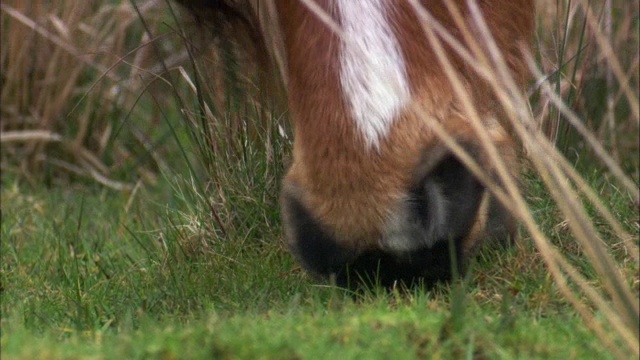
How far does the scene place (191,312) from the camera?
3.40 meters

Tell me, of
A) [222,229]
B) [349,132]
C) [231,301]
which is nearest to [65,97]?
[222,229]

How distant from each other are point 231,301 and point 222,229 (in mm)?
757

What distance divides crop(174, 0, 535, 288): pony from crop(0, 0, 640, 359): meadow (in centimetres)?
16

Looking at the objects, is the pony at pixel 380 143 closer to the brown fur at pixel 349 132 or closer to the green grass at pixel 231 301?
the brown fur at pixel 349 132

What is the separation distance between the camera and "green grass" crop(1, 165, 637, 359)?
257cm

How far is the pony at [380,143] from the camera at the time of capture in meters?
2.65

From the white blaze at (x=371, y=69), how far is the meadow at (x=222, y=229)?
341 mm

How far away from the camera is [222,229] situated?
14.0 feet

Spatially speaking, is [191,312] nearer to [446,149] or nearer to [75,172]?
[446,149]

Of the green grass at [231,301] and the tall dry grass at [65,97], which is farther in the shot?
the tall dry grass at [65,97]

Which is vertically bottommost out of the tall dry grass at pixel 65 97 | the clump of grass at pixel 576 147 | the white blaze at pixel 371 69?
the tall dry grass at pixel 65 97

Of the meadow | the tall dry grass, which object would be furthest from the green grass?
the tall dry grass

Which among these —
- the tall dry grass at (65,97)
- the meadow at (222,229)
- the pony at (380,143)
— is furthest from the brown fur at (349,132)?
the tall dry grass at (65,97)

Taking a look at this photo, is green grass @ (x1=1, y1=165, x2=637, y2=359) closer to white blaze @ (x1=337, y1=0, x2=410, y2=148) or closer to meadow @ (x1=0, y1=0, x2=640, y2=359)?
meadow @ (x1=0, y1=0, x2=640, y2=359)
